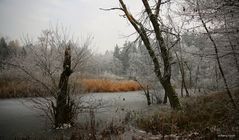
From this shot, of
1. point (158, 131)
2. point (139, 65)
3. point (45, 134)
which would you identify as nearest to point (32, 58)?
point (45, 134)

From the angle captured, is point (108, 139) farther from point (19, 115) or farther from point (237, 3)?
point (19, 115)

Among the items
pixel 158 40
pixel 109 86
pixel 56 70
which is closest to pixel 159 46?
pixel 158 40

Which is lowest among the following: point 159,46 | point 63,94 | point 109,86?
point 63,94

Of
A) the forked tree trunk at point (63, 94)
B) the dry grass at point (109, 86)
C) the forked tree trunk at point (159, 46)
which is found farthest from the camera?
the dry grass at point (109, 86)

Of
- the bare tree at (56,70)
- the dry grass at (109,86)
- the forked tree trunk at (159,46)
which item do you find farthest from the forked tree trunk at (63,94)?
the dry grass at (109,86)

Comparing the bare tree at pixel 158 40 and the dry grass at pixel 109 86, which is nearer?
the bare tree at pixel 158 40

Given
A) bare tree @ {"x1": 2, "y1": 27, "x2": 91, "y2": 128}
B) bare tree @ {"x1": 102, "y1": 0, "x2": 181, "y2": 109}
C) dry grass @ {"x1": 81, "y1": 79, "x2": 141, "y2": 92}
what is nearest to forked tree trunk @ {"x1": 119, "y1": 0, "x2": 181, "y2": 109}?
bare tree @ {"x1": 102, "y1": 0, "x2": 181, "y2": 109}

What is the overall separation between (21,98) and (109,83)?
9.56m

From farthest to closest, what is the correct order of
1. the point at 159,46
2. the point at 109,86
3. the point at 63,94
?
the point at 109,86, the point at 159,46, the point at 63,94

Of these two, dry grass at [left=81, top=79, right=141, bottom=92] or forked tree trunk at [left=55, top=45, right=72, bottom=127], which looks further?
dry grass at [left=81, top=79, right=141, bottom=92]

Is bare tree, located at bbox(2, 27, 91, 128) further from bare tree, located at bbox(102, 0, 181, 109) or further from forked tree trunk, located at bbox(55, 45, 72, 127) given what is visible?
bare tree, located at bbox(102, 0, 181, 109)

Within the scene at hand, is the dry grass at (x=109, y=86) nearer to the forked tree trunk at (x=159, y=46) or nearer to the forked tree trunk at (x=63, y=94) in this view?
the forked tree trunk at (x=159, y=46)

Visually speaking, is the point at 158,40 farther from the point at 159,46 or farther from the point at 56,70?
the point at 56,70

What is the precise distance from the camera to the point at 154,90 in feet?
62.9
